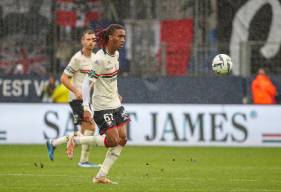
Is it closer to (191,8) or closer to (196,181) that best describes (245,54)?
(191,8)

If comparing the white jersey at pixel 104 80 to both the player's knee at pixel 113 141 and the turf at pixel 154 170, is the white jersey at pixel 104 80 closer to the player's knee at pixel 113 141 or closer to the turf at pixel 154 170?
the player's knee at pixel 113 141

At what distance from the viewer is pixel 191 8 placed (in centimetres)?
2872

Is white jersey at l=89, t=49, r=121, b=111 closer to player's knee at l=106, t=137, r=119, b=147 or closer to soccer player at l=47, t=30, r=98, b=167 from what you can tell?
player's knee at l=106, t=137, r=119, b=147

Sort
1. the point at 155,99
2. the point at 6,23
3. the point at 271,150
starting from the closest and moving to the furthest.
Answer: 1. the point at 271,150
2. the point at 155,99
3. the point at 6,23

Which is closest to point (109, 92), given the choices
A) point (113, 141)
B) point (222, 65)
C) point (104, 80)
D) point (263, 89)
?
point (104, 80)

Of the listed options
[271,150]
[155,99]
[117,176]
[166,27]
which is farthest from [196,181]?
[166,27]

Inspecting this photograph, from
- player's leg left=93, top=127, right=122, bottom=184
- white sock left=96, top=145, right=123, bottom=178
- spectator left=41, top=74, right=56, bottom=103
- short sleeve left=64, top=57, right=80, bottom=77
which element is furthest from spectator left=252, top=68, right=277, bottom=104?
white sock left=96, top=145, right=123, bottom=178

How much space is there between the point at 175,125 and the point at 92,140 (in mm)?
9881

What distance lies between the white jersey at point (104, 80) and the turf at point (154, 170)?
120 cm

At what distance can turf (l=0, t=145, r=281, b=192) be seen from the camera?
12.6 meters

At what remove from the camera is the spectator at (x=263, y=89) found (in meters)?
26.5

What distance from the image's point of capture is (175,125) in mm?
23750

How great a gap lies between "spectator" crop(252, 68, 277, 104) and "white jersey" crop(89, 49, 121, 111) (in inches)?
535

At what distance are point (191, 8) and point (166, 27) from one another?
1031mm
